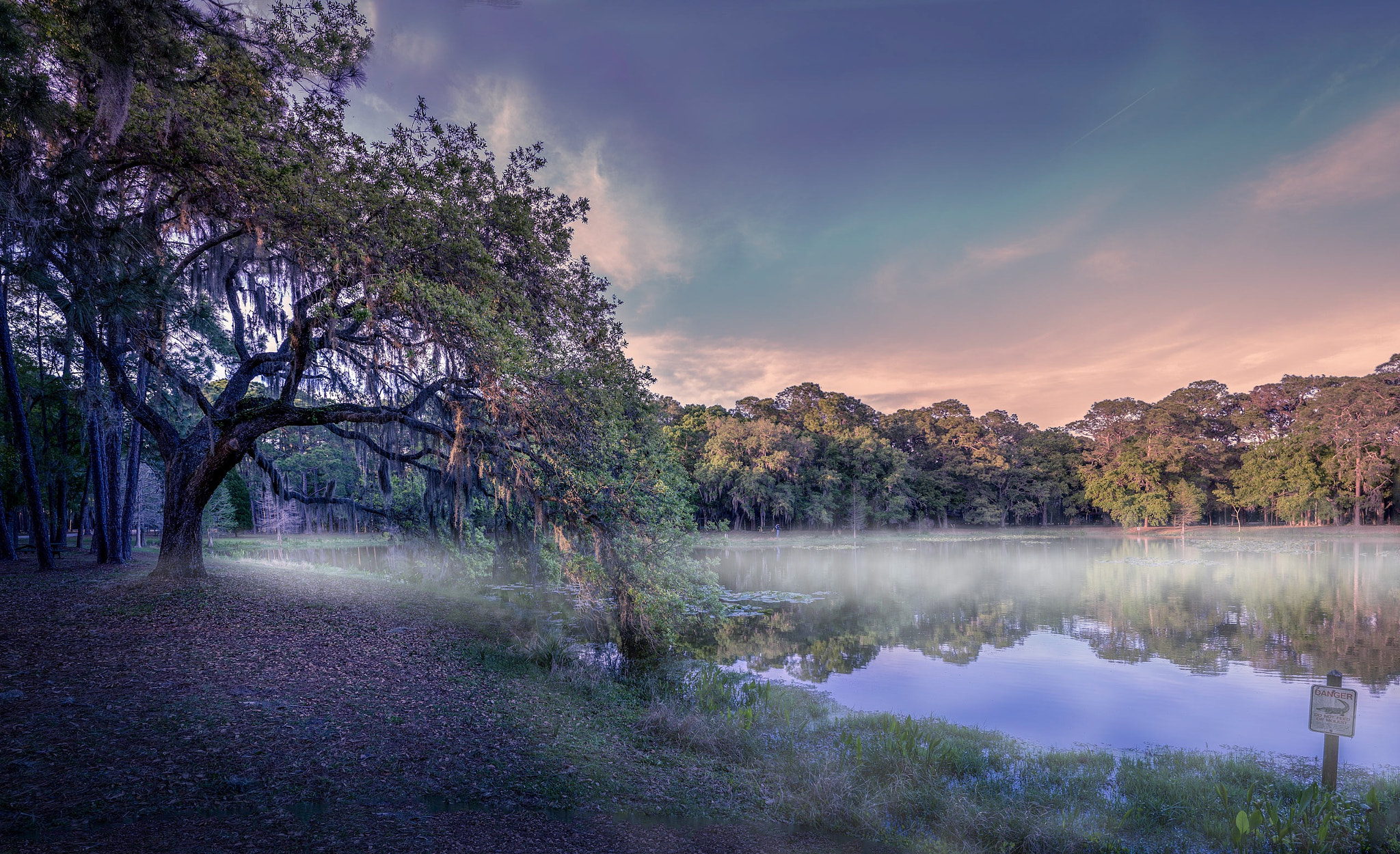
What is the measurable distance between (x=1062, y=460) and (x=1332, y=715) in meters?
66.8

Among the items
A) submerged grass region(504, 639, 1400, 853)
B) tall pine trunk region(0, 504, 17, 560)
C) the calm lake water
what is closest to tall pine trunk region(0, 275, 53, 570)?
tall pine trunk region(0, 504, 17, 560)

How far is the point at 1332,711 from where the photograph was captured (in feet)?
18.7

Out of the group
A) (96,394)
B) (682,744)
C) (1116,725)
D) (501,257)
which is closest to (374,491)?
(96,394)

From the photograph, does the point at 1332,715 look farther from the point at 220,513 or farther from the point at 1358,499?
the point at 1358,499

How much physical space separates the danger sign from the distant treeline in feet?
127

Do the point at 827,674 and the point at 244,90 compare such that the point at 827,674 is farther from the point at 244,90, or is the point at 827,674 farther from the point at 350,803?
the point at 244,90

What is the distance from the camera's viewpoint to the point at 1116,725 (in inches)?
392

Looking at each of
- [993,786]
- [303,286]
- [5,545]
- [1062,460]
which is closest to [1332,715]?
[993,786]

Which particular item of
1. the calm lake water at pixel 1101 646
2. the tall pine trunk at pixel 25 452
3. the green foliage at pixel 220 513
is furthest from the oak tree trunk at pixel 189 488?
the green foliage at pixel 220 513

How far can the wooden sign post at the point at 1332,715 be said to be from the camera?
220 inches

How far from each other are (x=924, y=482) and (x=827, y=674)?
173 ft

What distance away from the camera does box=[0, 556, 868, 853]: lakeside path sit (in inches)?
157

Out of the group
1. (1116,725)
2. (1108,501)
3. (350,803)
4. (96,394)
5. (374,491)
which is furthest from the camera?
(1108,501)

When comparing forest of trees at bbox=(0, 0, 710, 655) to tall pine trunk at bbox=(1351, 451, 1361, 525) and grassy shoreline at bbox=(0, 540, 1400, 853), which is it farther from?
tall pine trunk at bbox=(1351, 451, 1361, 525)
